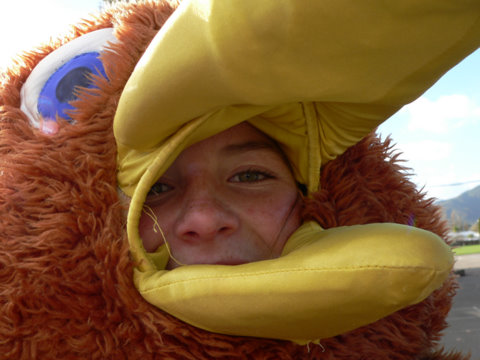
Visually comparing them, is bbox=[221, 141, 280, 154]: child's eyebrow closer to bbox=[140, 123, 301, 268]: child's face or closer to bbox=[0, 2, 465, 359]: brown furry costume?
bbox=[140, 123, 301, 268]: child's face

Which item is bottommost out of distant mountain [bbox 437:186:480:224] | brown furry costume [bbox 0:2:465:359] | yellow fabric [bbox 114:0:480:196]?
distant mountain [bbox 437:186:480:224]

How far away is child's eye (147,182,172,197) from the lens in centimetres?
82

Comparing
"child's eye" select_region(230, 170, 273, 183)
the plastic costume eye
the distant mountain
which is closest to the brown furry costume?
the plastic costume eye

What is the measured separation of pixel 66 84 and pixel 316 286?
0.57 m

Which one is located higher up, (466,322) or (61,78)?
(61,78)

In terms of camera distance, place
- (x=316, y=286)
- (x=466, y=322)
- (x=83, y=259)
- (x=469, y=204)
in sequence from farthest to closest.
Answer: (x=469, y=204) → (x=466, y=322) → (x=83, y=259) → (x=316, y=286)

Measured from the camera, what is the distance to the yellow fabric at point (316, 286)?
21.8 inches

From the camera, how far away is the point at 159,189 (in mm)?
828

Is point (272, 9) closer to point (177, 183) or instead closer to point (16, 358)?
point (177, 183)

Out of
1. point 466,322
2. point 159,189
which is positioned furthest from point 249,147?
point 466,322

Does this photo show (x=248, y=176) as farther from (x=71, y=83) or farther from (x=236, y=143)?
(x=71, y=83)

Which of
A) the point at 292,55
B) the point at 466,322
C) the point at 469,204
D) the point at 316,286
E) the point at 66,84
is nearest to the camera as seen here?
the point at 292,55

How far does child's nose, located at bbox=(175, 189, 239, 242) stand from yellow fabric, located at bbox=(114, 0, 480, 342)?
0.21ft

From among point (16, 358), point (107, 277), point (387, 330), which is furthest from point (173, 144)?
point (387, 330)
